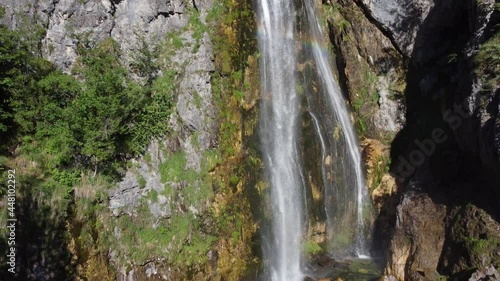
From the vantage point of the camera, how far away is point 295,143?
1542 cm

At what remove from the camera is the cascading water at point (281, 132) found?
14.6 meters

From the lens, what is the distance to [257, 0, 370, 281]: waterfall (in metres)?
15.0

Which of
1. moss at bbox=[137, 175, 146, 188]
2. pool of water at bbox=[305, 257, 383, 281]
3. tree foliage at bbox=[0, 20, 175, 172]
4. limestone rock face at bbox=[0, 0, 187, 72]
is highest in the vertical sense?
limestone rock face at bbox=[0, 0, 187, 72]

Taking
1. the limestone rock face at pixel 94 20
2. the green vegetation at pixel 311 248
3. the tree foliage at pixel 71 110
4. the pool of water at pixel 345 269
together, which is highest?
the limestone rock face at pixel 94 20

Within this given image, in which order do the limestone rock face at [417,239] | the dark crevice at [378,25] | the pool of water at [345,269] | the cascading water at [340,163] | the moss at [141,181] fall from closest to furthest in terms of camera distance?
the limestone rock face at [417,239]
the moss at [141,181]
the pool of water at [345,269]
the cascading water at [340,163]
the dark crevice at [378,25]

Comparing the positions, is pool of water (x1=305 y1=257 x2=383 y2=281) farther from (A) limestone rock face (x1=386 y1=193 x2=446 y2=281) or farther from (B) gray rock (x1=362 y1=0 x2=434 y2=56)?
(B) gray rock (x1=362 y1=0 x2=434 y2=56)

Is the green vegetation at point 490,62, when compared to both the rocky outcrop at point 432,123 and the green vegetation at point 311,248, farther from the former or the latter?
the green vegetation at point 311,248

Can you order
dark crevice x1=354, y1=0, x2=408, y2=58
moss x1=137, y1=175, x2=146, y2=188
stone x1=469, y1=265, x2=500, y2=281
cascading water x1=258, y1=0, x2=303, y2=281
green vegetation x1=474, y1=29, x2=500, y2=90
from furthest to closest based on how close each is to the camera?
dark crevice x1=354, y1=0, x2=408, y2=58 → cascading water x1=258, y1=0, x2=303, y2=281 → moss x1=137, y1=175, x2=146, y2=188 → green vegetation x1=474, y1=29, x2=500, y2=90 → stone x1=469, y1=265, x2=500, y2=281

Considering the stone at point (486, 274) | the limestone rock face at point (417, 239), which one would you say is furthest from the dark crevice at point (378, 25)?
the stone at point (486, 274)

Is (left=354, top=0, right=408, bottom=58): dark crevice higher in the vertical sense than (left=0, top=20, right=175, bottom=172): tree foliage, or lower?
higher

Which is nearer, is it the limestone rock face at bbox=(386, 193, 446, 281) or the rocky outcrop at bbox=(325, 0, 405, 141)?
the limestone rock face at bbox=(386, 193, 446, 281)

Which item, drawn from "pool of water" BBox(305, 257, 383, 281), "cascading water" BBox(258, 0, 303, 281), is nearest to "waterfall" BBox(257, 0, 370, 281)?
"cascading water" BBox(258, 0, 303, 281)

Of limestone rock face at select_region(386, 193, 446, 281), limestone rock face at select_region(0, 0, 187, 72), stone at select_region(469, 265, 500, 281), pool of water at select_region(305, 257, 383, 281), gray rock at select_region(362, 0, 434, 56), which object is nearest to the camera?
stone at select_region(469, 265, 500, 281)

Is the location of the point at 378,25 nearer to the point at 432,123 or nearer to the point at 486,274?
the point at 432,123
